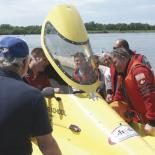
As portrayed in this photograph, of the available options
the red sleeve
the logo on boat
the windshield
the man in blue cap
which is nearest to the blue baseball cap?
the man in blue cap

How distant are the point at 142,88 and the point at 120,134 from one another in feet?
3.61

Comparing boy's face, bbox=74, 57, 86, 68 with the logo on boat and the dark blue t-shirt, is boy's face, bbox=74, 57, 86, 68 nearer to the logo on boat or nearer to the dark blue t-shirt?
the logo on boat

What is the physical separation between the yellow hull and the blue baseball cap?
2028mm

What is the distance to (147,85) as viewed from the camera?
601cm

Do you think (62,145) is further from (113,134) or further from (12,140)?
(12,140)

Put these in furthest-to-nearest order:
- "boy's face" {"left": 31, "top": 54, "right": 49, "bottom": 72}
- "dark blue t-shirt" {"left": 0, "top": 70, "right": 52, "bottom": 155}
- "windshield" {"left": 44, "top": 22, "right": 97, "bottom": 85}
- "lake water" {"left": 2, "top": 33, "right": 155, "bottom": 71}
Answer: "lake water" {"left": 2, "top": 33, "right": 155, "bottom": 71} → "boy's face" {"left": 31, "top": 54, "right": 49, "bottom": 72} → "windshield" {"left": 44, "top": 22, "right": 97, "bottom": 85} → "dark blue t-shirt" {"left": 0, "top": 70, "right": 52, "bottom": 155}

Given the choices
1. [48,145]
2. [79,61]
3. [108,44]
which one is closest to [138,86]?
[79,61]

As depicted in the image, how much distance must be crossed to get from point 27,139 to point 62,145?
2.23 metres

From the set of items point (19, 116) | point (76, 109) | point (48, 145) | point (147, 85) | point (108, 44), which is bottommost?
point (108, 44)

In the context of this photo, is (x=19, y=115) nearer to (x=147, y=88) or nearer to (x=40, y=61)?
(x=147, y=88)

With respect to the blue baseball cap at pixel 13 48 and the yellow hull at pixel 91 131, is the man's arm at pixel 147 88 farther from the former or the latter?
the blue baseball cap at pixel 13 48

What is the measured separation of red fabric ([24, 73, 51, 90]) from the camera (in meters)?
6.41

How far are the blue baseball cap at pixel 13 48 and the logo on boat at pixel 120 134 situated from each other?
2143 millimetres

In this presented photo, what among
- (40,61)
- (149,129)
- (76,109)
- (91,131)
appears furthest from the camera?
(40,61)
